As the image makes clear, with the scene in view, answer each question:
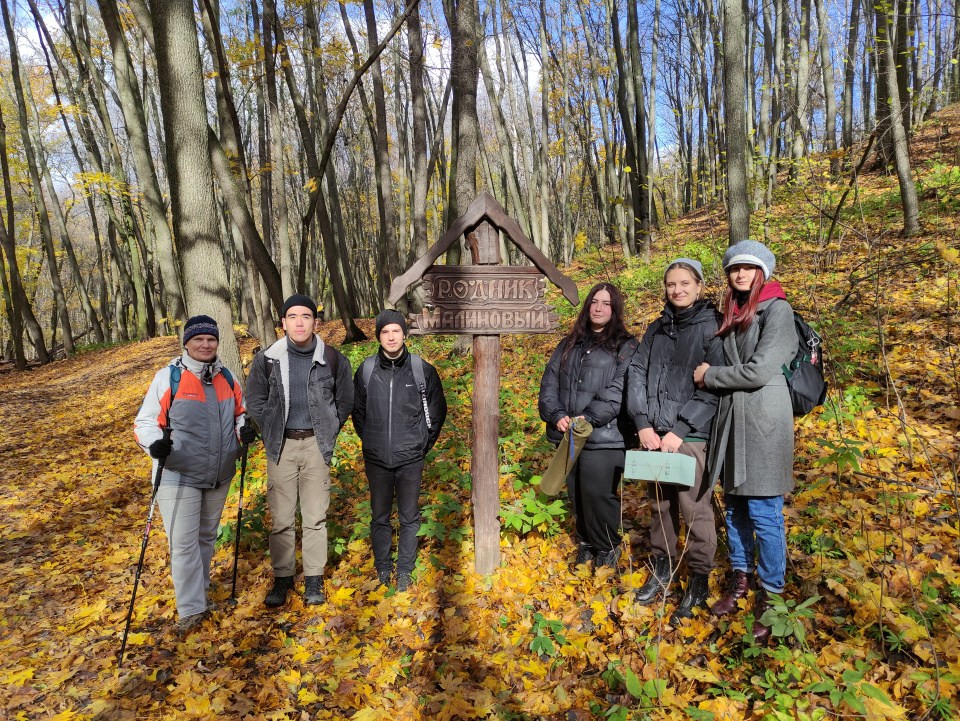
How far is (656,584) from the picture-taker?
133 inches

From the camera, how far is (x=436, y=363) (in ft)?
29.8

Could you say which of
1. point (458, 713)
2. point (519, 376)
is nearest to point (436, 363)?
point (519, 376)

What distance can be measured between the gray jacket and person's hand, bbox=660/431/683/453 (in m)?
2.34

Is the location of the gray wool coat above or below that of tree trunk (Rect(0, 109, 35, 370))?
below

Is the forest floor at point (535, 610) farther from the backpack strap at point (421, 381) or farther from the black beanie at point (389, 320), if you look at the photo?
the black beanie at point (389, 320)

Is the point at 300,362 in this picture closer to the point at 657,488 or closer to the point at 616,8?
the point at 657,488

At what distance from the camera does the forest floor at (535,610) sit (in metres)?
2.65

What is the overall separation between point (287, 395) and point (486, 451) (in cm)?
155

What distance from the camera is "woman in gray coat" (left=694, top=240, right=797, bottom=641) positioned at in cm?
274

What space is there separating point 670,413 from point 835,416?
262 centimetres

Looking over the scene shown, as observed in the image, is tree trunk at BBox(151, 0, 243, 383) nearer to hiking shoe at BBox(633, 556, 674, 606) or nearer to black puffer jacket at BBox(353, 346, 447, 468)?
black puffer jacket at BBox(353, 346, 447, 468)

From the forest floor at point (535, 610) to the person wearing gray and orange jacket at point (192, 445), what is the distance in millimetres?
483

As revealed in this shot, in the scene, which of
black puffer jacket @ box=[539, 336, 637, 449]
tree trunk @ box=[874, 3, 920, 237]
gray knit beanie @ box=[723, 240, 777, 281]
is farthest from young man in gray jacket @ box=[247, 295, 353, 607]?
tree trunk @ box=[874, 3, 920, 237]

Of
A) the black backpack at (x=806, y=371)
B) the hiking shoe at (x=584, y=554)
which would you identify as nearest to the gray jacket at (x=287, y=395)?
the hiking shoe at (x=584, y=554)
